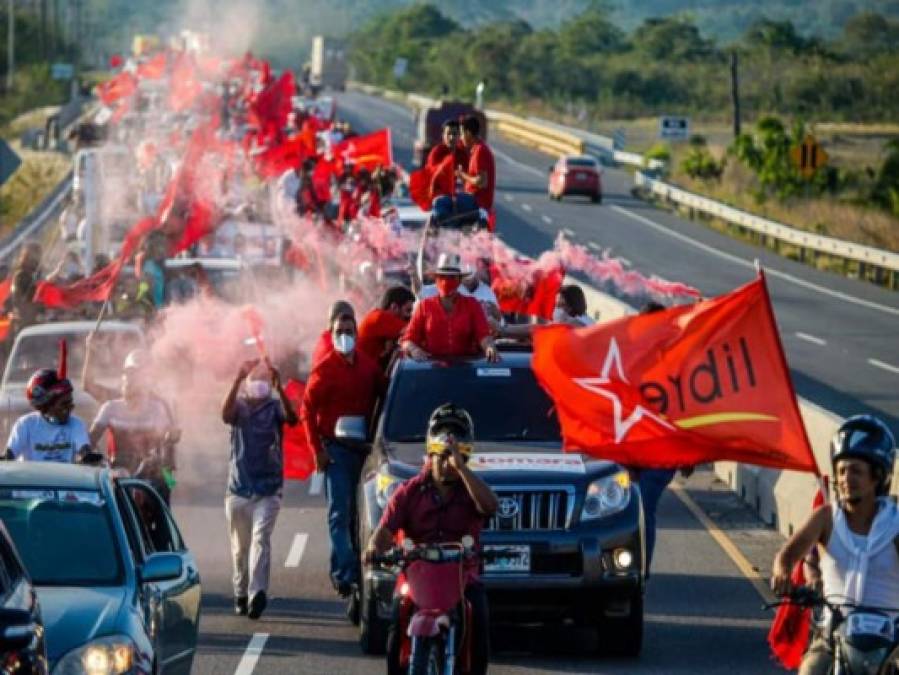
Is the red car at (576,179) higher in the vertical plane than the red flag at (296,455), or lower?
lower

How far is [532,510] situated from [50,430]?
9.23ft

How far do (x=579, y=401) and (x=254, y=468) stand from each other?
5.18 metres

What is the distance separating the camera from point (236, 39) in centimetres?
11431

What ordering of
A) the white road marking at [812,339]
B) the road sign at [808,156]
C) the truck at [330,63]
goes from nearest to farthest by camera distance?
the white road marking at [812,339]
the road sign at [808,156]
the truck at [330,63]

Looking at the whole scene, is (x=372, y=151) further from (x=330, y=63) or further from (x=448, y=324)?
(x=330, y=63)

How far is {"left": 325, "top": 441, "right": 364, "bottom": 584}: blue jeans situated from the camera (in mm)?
15891

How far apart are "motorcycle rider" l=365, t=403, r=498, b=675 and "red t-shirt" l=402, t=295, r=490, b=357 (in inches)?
182

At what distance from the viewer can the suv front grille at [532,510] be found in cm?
1454

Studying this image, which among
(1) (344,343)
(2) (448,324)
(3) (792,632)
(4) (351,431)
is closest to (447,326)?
(2) (448,324)

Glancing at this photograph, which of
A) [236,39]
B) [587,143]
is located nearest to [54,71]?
[236,39]

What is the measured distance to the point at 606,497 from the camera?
48.2ft

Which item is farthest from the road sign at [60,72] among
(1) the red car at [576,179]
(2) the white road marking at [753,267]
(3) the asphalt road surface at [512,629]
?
(3) the asphalt road surface at [512,629]

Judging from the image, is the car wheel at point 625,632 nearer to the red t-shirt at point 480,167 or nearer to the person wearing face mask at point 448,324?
the person wearing face mask at point 448,324

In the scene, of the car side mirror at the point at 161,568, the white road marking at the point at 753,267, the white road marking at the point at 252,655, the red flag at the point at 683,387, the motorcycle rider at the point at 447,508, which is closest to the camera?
the red flag at the point at 683,387
